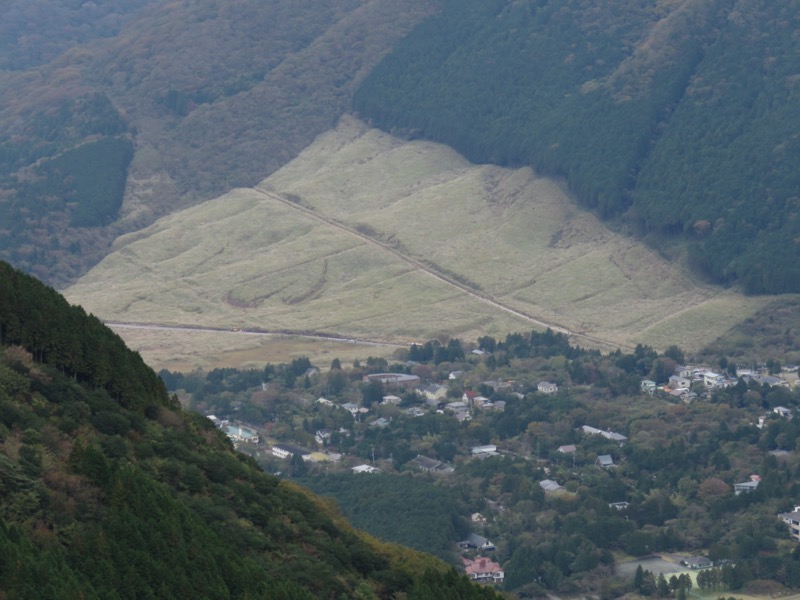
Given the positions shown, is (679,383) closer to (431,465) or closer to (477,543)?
(431,465)

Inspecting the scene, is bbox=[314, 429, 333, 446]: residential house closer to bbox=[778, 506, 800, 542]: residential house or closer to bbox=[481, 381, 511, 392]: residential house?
bbox=[481, 381, 511, 392]: residential house

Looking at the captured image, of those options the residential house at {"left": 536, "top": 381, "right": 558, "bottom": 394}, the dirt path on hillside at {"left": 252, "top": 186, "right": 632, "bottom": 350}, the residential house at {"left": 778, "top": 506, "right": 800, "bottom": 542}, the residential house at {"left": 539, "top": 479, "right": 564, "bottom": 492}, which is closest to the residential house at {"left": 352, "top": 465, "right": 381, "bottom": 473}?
the residential house at {"left": 539, "top": 479, "right": 564, "bottom": 492}

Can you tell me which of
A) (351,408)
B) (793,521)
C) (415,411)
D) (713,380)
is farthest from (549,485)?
(713,380)

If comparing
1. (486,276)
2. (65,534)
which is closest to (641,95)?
(486,276)

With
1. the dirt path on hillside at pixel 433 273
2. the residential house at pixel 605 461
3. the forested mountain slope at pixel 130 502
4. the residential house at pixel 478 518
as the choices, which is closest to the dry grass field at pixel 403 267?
the dirt path on hillside at pixel 433 273

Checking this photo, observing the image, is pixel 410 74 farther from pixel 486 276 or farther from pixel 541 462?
pixel 541 462
